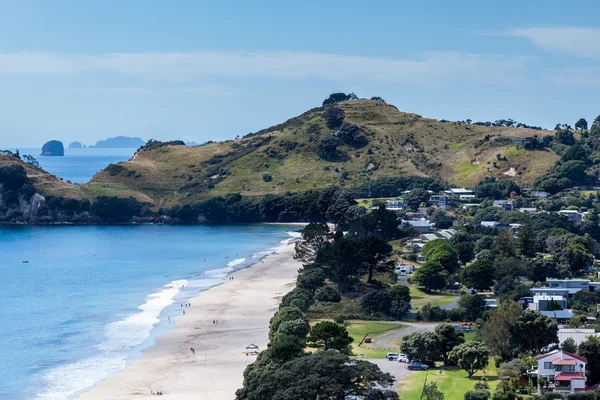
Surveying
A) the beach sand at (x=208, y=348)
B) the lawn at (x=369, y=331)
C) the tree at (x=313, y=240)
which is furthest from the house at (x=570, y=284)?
the tree at (x=313, y=240)

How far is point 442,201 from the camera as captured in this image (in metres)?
161

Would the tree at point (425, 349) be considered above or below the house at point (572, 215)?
below

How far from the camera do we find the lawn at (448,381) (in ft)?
167

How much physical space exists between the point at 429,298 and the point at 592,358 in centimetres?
3414

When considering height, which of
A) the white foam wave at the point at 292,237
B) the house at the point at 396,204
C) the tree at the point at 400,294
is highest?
the house at the point at 396,204

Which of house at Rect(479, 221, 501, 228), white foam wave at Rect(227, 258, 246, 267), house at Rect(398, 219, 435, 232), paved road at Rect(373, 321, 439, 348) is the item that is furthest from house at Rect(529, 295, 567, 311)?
house at Rect(398, 219, 435, 232)

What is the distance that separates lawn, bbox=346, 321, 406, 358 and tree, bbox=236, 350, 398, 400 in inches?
577

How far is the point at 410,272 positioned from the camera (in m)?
101

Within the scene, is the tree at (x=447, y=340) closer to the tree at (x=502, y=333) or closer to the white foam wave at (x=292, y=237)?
the tree at (x=502, y=333)

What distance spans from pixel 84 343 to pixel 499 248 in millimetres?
50615

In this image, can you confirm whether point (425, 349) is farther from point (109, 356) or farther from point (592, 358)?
point (109, 356)

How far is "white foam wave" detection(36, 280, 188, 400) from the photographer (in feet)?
191

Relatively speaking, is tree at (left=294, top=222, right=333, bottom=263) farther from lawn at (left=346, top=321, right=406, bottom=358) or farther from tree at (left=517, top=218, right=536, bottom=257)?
lawn at (left=346, top=321, right=406, bottom=358)

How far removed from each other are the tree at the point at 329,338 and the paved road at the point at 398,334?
6.72m
